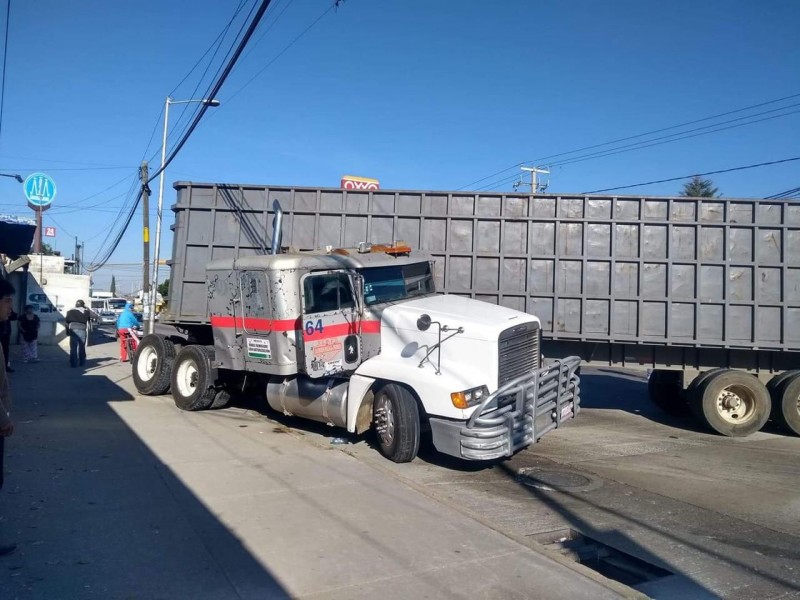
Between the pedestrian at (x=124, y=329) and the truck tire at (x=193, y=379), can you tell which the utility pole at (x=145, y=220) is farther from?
the truck tire at (x=193, y=379)

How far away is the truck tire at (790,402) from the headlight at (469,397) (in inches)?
228

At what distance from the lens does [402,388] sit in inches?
311

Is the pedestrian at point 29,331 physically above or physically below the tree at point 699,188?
below

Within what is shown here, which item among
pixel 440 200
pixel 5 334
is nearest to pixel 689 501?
pixel 440 200

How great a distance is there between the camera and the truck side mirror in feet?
25.6

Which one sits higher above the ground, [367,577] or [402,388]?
[402,388]

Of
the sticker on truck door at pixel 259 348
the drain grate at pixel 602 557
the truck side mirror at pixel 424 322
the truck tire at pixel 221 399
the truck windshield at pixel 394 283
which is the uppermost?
the truck windshield at pixel 394 283

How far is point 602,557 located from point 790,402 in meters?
6.52

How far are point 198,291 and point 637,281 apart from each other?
729 cm

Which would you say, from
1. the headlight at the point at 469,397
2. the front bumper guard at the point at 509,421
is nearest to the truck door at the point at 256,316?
the front bumper guard at the point at 509,421

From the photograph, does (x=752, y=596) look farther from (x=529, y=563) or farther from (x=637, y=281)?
(x=637, y=281)

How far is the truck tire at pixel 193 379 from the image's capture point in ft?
35.0

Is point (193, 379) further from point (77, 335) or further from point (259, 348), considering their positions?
point (77, 335)

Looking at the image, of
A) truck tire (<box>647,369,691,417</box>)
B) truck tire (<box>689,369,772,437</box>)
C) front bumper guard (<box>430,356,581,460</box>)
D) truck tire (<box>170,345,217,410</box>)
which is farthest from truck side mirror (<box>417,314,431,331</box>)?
truck tire (<box>647,369,691,417</box>)
